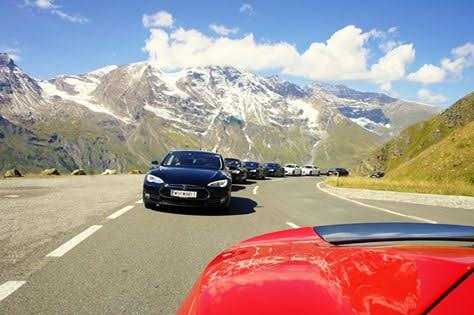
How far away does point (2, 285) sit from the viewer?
457 centimetres

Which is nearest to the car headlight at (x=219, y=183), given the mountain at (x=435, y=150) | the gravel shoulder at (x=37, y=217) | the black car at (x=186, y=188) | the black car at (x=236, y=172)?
the black car at (x=186, y=188)

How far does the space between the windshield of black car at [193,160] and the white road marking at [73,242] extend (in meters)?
4.50

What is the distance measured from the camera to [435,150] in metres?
45.9

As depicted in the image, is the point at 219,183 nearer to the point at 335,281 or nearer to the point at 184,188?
the point at 184,188

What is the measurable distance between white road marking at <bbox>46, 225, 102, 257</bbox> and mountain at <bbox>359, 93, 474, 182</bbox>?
34.5 metres

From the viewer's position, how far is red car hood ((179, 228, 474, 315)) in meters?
1.66

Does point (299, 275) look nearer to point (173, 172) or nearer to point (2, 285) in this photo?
point (2, 285)

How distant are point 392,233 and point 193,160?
10.6 meters

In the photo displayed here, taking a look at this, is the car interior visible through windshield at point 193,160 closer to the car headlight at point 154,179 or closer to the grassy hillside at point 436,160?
the car headlight at point 154,179

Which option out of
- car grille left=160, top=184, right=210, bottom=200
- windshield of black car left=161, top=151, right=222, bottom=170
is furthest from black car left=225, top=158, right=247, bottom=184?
car grille left=160, top=184, right=210, bottom=200

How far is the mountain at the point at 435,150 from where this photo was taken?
40.6 meters

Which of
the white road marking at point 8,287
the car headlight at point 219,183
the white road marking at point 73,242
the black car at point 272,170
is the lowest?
the black car at point 272,170

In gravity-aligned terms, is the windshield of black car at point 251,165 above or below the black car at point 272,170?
above

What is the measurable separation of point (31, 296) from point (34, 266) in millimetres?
1228
